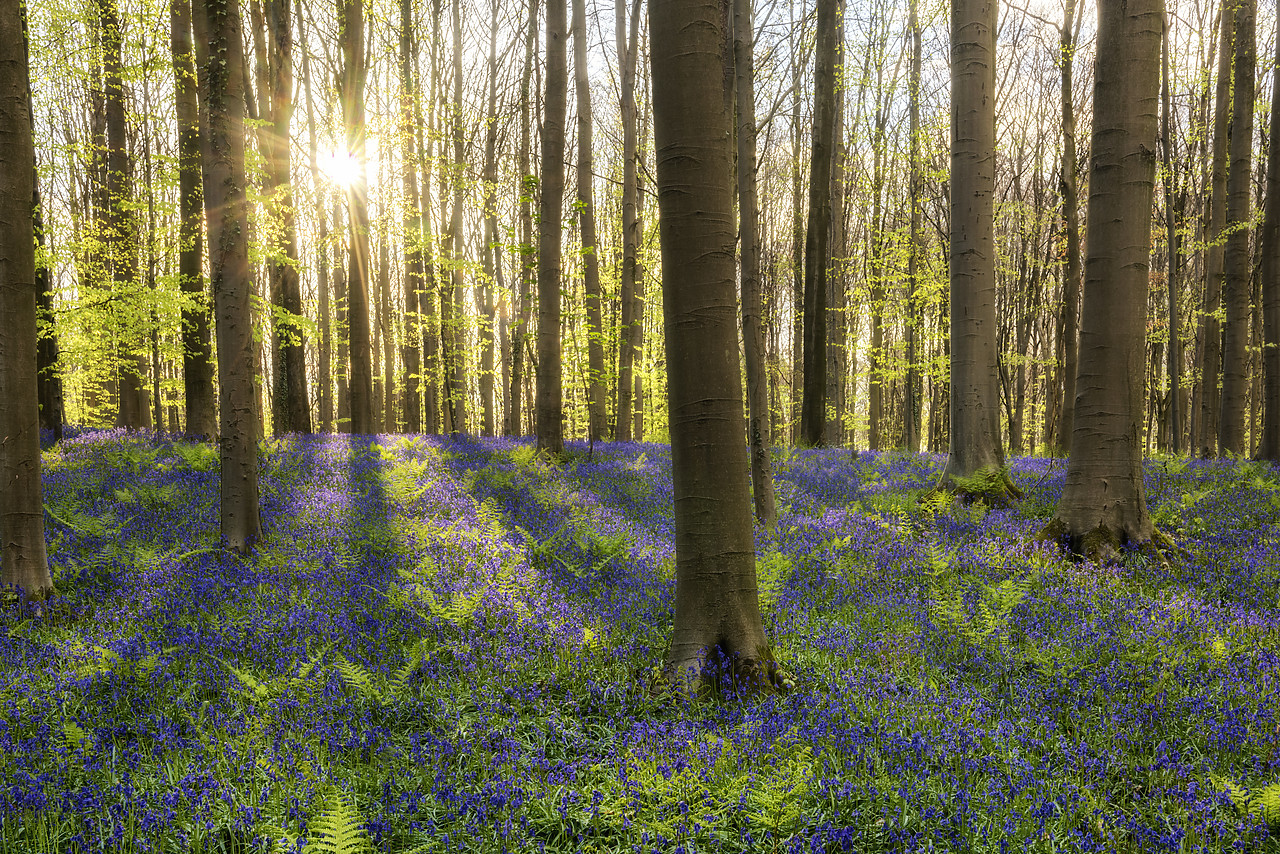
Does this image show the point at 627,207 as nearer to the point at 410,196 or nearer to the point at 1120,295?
the point at 410,196

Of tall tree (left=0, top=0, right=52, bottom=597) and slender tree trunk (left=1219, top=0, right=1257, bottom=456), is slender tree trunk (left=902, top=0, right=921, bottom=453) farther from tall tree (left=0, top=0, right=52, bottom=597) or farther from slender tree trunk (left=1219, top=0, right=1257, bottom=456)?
tall tree (left=0, top=0, right=52, bottom=597)

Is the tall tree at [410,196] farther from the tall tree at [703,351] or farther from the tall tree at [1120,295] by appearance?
the tall tree at [1120,295]

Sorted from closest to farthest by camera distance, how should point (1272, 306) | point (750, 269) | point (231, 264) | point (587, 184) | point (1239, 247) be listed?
point (231, 264)
point (750, 269)
point (1272, 306)
point (1239, 247)
point (587, 184)

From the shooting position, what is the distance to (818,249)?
1599 cm

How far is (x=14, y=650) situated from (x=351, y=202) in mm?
12160

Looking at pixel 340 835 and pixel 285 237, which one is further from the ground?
pixel 285 237

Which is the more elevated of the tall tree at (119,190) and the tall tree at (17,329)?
the tall tree at (119,190)

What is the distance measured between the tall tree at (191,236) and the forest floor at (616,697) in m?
5.96

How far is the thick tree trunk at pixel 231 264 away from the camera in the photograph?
6391mm

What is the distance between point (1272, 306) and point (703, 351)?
13972 mm

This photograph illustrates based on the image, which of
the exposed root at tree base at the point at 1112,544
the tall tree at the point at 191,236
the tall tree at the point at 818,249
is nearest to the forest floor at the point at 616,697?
the exposed root at tree base at the point at 1112,544

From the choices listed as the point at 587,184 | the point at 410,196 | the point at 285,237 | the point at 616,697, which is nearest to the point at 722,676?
the point at 616,697

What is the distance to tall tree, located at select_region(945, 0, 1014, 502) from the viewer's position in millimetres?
8289

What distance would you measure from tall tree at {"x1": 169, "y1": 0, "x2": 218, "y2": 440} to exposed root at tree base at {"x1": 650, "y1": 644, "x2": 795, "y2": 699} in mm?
10894
